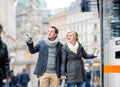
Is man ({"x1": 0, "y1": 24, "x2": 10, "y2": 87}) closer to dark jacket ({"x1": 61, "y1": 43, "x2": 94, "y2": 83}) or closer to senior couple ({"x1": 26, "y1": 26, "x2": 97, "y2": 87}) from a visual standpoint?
senior couple ({"x1": 26, "y1": 26, "x2": 97, "y2": 87})

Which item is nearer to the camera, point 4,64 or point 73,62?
point 4,64

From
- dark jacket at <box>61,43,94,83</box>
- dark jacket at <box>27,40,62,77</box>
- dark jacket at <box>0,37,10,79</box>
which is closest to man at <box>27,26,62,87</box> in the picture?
dark jacket at <box>27,40,62,77</box>

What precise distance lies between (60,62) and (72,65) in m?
0.26

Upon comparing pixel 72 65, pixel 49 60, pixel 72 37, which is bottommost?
pixel 72 65

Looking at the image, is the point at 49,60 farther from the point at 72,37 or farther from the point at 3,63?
the point at 3,63

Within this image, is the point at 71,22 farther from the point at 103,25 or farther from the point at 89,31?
the point at 103,25

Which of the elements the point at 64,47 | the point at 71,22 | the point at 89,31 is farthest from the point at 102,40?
the point at 71,22

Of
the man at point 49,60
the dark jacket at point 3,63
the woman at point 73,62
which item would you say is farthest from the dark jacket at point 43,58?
the dark jacket at point 3,63

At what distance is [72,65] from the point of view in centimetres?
1236

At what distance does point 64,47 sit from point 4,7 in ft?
285

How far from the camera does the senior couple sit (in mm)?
12297

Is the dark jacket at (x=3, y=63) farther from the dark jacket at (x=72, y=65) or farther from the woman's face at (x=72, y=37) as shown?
the woman's face at (x=72, y=37)

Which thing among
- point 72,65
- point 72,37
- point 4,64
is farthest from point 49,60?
point 4,64

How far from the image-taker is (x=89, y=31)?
384ft
